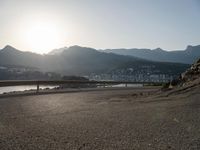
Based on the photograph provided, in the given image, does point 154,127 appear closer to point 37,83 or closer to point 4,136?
point 4,136

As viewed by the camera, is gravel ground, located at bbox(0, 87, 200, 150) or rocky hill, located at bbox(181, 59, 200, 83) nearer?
gravel ground, located at bbox(0, 87, 200, 150)

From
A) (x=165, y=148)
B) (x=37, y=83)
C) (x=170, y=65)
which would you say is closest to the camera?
(x=165, y=148)

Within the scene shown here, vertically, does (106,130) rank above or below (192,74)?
below

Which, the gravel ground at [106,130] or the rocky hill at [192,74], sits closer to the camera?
the gravel ground at [106,130]

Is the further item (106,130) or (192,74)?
(192,74)

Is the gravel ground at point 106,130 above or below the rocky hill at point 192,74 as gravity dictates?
below

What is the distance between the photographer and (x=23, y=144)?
752 centimetres

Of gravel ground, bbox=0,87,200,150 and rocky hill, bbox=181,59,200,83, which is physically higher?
rocky hill, bbox=181,59,200,83

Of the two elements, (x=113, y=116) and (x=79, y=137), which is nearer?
(x=79, y=137)

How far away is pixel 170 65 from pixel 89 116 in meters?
180

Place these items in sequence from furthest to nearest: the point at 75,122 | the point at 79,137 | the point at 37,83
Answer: the point at 37,83 → the point at 75,122 → the point at 79,137

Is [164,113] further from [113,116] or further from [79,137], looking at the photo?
[79,137]

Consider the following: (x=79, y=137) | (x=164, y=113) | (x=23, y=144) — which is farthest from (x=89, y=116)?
(x=23, y=144)

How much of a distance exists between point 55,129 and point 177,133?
3111 mm
